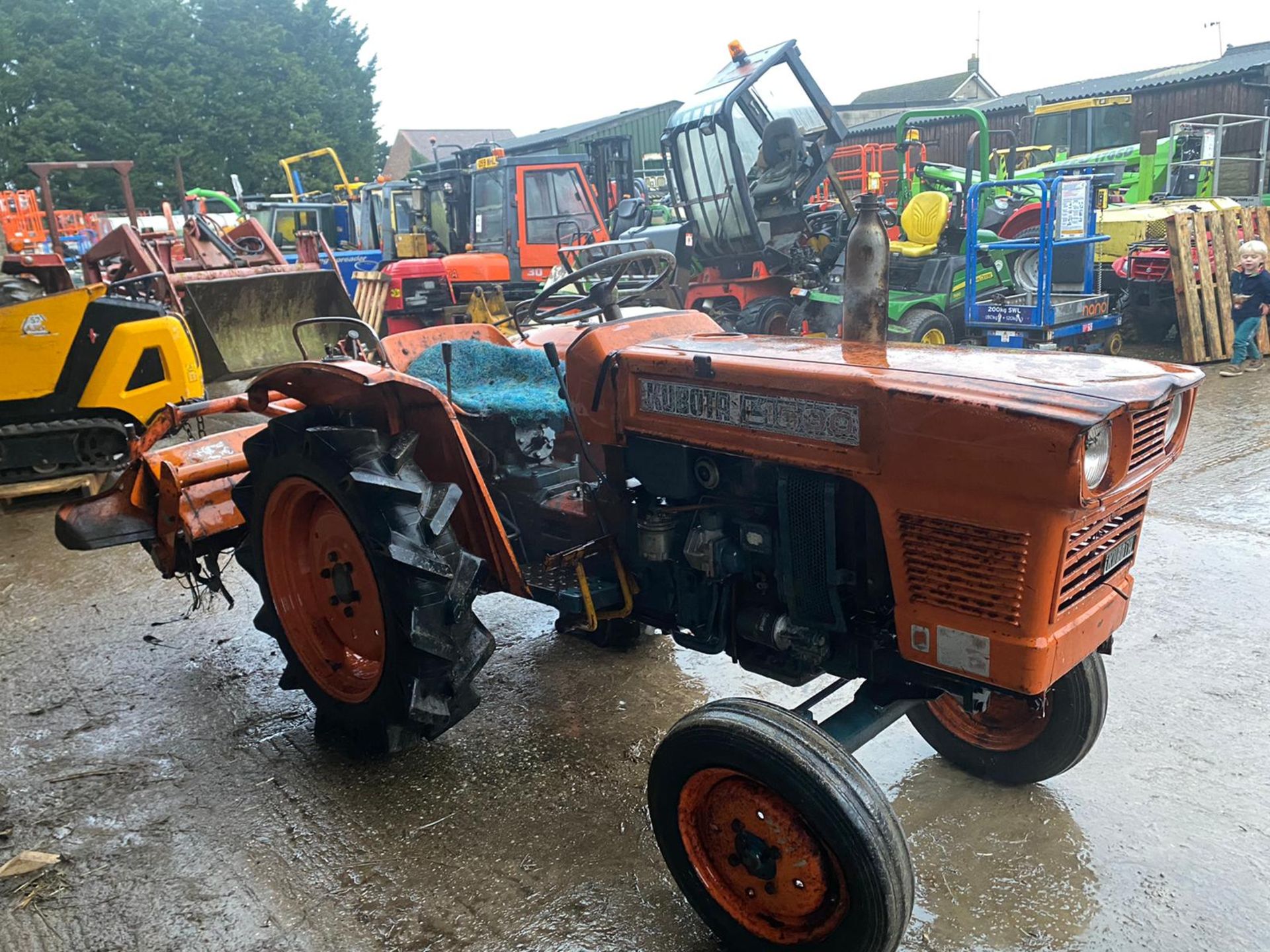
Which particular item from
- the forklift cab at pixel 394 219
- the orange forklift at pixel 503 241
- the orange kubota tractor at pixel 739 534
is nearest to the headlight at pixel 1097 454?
the orange kubota tractor at pixel 739 534

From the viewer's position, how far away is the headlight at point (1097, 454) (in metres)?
1.70

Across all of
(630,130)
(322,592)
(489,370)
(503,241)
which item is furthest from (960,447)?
(630,130)

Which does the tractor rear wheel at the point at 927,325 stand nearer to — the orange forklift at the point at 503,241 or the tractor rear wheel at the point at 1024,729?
the orange forklift at the point at 503,241

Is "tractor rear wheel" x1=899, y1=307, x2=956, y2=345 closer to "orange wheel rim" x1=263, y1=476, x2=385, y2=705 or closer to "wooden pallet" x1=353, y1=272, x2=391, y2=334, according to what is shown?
"wooden pallet" x1=353, y1=272, x2=391, y2=334

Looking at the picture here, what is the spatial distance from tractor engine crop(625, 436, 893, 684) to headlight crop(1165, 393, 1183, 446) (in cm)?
61

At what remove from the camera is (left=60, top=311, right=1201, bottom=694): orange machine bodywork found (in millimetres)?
1728

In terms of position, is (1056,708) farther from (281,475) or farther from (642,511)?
(281,475)

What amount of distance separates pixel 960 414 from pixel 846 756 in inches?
27.5

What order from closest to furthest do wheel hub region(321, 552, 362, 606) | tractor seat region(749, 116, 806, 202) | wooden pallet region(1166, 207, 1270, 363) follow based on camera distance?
wheel hub region(321, 552, 362, 606) → tractor seat region(749, 116, 806, 202) → wooden pallet region(1166, 207, 1270, 363)

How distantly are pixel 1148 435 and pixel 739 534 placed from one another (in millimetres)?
882

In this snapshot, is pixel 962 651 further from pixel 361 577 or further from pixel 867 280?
pixel 361 577

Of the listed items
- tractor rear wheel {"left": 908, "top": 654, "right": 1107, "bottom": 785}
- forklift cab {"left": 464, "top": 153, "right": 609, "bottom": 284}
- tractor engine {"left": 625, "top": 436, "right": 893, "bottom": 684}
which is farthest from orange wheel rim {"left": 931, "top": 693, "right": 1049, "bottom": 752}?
forklift cab {"left": 464, "top": 153, "right": 609, "bottom": 284}

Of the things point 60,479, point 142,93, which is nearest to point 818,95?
point 60,479

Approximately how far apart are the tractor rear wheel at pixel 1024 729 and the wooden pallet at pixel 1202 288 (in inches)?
280
